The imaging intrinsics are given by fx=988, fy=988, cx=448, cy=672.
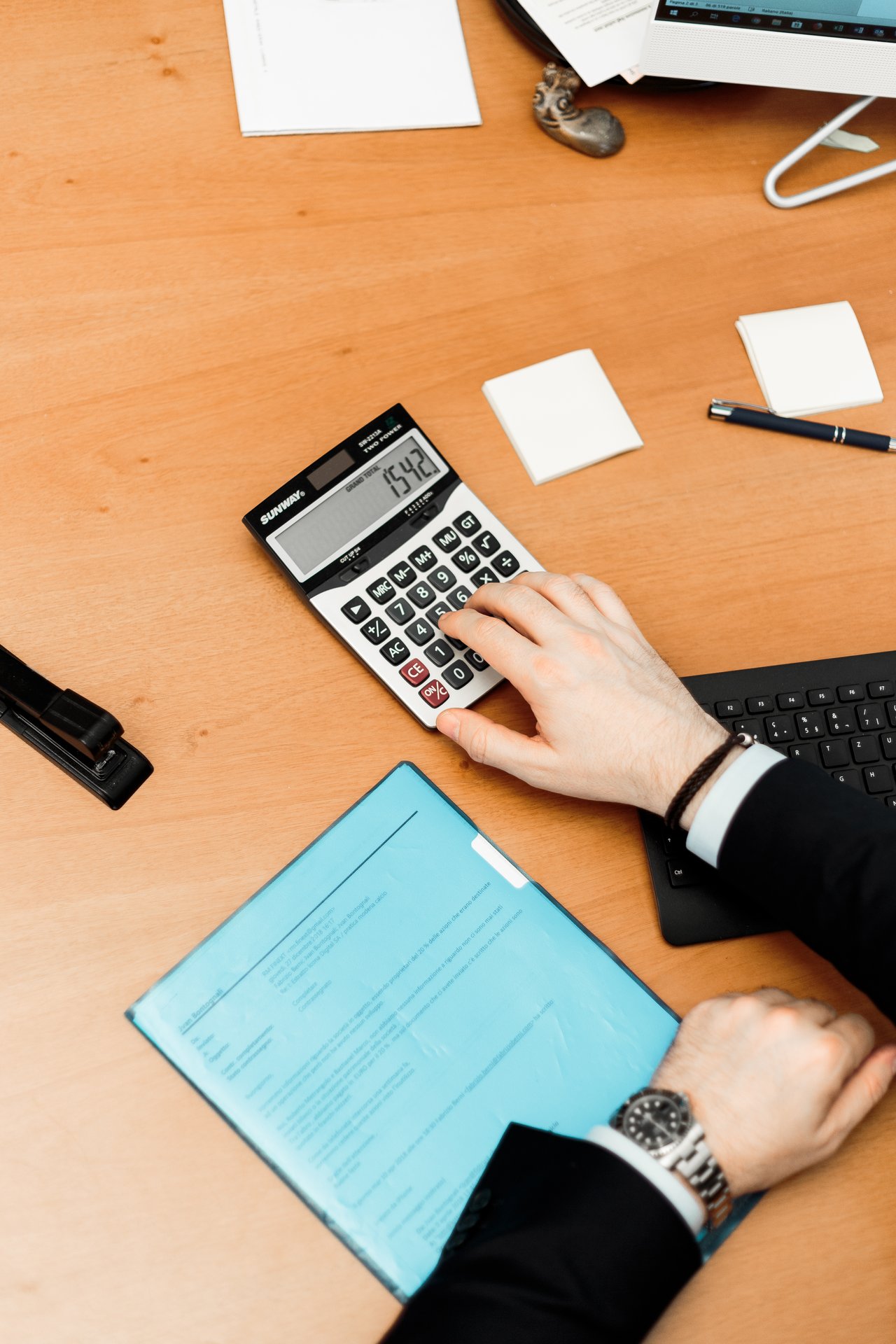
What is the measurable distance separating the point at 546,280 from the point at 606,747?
1.35ft

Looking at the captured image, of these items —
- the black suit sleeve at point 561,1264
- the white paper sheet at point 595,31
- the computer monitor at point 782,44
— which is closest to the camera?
the black suit sleeve at point 561,1264

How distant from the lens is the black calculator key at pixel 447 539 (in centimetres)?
71

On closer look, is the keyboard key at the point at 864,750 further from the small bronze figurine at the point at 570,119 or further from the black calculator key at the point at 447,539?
the small bronze figurine at the point at 570,119

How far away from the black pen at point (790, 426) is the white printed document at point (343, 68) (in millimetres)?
341

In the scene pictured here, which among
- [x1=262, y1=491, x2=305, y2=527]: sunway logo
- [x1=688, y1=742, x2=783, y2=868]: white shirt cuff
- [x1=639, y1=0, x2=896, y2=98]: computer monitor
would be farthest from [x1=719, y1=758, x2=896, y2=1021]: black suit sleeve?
[x1=639, y1=0, x2=896, y2=98]: computer monitor

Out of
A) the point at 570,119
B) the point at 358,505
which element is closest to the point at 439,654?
the point at 358,505

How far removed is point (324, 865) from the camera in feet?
2.07

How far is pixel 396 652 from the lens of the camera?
0.68 metres

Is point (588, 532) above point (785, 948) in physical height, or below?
above

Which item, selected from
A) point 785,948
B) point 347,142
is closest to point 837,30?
point 347,142

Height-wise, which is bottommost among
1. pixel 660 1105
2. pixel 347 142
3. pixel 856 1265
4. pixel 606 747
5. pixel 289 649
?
pixel 856 1265

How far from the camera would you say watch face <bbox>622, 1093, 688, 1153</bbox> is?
562 millimetres

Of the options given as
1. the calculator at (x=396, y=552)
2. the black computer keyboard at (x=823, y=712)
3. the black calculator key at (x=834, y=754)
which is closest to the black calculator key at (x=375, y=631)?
the calculator at (x=396, y=552)

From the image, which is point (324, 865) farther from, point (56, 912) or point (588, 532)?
point (588, 532)
